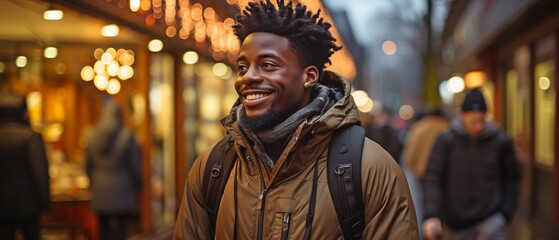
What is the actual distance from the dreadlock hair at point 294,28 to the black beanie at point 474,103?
3.12m

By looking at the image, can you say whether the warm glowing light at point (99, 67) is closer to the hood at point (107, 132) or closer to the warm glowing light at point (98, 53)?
the warm glowing light at point (98, 53)

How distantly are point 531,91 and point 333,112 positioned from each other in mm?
10933

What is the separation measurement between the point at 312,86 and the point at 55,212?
22.5ft

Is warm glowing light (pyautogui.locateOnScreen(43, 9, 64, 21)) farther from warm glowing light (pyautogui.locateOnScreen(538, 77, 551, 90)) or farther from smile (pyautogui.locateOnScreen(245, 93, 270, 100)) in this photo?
warm glowing light (pyautogui.locateOnScreen(538, 77, 551, 90))

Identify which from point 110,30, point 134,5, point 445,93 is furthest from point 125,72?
point 445,93

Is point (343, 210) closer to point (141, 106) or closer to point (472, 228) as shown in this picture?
point (472, 228)

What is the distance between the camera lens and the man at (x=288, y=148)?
281cm

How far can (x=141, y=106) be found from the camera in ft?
31.6


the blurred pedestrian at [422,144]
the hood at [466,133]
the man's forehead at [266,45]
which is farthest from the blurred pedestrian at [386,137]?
A: the man's forehead at [266,45]

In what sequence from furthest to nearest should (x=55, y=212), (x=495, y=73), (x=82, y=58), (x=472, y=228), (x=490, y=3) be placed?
(x=495, y=73) < (x=490, y=3) < (x=82, y=58) < (x=55, y=212) < (x=472, y=228)

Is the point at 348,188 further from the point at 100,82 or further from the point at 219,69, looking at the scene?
the point at 219,69

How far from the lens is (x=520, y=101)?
15.2 meters

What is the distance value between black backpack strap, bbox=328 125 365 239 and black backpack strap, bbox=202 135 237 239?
0.43 metres

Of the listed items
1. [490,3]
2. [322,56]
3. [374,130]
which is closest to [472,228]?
[322,56]
